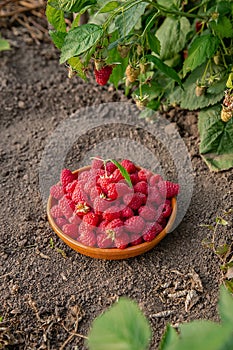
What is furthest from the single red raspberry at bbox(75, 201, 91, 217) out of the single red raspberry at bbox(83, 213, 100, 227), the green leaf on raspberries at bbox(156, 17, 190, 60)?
the green leaf on raspberries at bbox(156, 17, 190, 60)

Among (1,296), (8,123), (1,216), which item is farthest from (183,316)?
(8,123)

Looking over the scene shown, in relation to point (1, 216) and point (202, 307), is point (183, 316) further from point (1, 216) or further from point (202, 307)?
point (1, 216)

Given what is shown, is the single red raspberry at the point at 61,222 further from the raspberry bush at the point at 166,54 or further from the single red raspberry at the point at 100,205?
the raspberry bush at the point at 166,54

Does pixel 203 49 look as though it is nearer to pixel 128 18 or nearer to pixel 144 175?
pixel 128 18

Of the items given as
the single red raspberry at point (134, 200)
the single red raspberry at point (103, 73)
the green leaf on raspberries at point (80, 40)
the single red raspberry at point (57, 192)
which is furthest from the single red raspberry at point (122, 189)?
the green leaf on raspberries at point (80, 40)

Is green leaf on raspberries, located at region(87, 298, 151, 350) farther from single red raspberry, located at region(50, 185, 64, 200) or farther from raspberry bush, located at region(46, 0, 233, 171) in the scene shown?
single red raspberry, located at region(50, 185, 64, 200)

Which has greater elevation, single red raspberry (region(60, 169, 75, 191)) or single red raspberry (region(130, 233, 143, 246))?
single red raspberry (region(60, 169, 75, 191))
